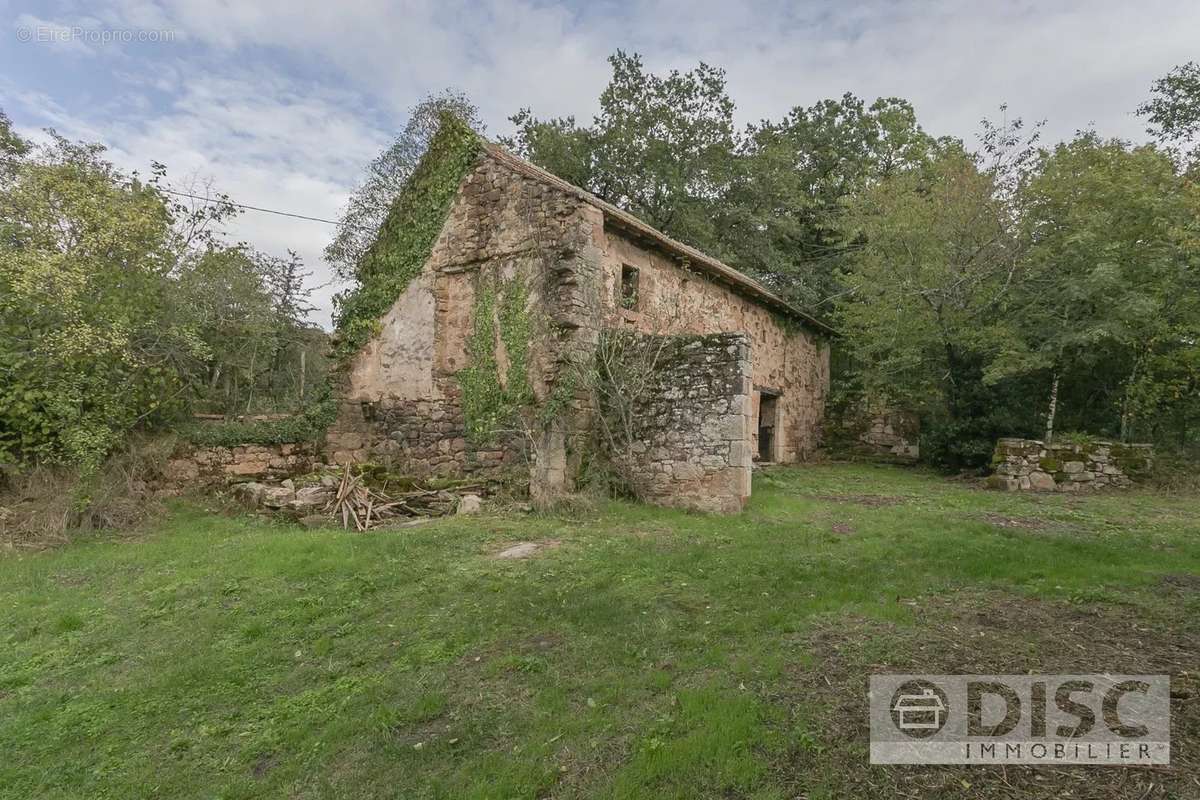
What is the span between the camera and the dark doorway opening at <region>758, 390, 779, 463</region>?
16.8m

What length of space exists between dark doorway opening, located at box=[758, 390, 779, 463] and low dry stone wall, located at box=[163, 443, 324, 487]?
10925mm

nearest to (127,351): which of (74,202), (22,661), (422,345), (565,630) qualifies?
(74,202)

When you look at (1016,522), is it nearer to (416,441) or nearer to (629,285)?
(629,285)

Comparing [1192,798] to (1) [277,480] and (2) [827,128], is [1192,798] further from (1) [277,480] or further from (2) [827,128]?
(2) [827,128]

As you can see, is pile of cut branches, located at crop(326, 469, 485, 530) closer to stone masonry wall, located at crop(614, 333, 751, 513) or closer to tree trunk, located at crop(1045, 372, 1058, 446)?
stone masonry wall, located at crop(614, 333, 751, 513)

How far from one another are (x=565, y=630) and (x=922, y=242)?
45.3 ft

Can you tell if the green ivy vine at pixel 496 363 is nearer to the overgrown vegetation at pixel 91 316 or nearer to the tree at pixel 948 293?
the overgrown vegetation at pixel 91 316

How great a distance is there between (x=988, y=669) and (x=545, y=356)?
25.1 ft

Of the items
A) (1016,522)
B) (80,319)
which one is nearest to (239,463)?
(80,319)

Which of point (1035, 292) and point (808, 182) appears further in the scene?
point (808, 182)

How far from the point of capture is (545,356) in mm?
10117

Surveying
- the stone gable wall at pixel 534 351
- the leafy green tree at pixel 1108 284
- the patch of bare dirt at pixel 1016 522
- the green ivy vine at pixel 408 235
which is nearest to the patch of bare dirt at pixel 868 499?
the patch of bare dirt at pixel 1016 522

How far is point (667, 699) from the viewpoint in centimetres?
355

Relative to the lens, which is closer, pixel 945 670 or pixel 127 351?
pixel 945 670
